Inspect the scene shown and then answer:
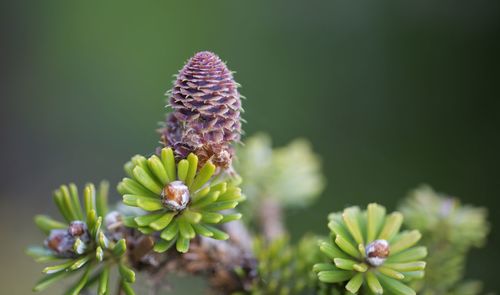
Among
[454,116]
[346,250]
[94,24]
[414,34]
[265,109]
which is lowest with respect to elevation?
[346,250]

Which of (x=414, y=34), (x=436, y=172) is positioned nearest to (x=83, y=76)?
(x=414, y=34)

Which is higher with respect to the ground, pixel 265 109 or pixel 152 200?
pixel 265 109

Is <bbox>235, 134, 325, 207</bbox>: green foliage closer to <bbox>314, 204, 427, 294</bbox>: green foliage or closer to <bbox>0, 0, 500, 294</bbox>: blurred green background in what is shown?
<bbox>314, 204, 427, 294</bbox>: green foliage

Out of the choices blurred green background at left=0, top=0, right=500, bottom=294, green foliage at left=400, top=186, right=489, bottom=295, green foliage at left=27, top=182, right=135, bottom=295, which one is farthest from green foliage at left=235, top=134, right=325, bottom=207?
blurred green background at left=0, top=0, right=500, bottom=294

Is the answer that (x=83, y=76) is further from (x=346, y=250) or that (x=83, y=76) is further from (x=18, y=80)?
(x=346, y=250)

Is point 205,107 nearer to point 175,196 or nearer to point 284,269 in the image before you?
point 175,196

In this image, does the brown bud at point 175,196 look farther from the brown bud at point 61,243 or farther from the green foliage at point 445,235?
the green foliage at point 445,235
